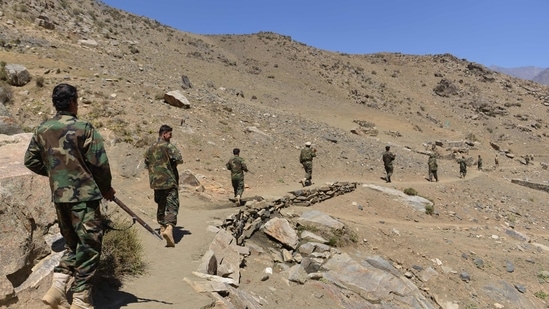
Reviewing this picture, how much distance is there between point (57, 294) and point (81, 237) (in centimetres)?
59

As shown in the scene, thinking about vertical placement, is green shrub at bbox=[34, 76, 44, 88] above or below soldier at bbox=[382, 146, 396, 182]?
above

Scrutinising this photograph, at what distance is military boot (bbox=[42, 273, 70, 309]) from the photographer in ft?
11.5

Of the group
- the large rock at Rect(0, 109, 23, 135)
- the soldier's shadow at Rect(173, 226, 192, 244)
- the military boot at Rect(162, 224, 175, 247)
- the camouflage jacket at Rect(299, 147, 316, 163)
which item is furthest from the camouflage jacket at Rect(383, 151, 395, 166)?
the large rock at Rect(0, 109, 23, 135)

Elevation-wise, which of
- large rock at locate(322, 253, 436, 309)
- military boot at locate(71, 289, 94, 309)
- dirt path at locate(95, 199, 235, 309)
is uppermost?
military boot at locate(71, 289, 94, 309)

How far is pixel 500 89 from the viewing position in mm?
63031

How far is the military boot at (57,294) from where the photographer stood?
3516mm

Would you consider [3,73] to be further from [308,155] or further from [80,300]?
[80,300]

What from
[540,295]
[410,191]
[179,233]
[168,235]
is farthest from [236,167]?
[410,191]

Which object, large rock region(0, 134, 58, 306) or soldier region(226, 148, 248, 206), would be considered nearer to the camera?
large rock region(0, 134, 58, 306)

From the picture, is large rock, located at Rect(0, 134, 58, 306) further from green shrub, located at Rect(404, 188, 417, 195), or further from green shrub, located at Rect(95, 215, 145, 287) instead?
green shrub, located at Rect(404, 188, 417, 195)

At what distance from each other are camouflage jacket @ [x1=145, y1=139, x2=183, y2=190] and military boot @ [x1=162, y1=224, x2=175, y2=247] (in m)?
0.76

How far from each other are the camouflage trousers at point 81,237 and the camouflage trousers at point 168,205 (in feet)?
10.8

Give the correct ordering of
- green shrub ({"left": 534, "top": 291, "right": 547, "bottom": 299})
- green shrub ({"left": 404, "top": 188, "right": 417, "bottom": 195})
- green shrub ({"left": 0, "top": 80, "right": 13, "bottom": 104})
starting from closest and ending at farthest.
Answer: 1. green shrub ({"left": 534, "top": 291, "right": 547, "bottom": 299})
2. green shrub ({"left": 0, "top": 80, "right": 13, "bottom": 104})
3. green shrub ({"left": 404, "top": 188, "right": 417, "bottom": 195})

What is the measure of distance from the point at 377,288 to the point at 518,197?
18869 mm
